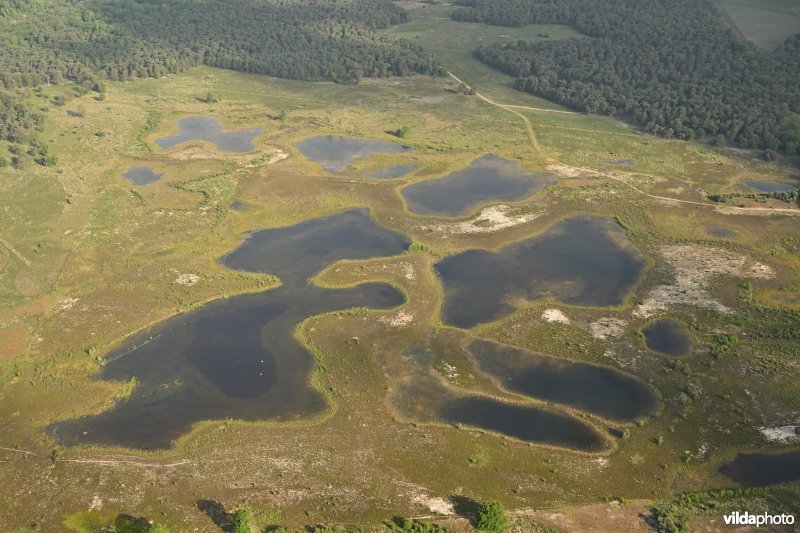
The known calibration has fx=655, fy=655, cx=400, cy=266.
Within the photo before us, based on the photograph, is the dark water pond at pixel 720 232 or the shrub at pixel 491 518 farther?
the dark water pond at pixel 720 232

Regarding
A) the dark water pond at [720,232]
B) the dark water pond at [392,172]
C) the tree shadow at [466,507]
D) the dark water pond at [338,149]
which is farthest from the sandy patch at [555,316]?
the dark water pond at [338,149]

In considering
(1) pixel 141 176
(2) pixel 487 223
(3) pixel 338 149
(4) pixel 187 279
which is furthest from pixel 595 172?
(1) pixel 141 176

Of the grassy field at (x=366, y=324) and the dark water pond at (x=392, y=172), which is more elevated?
the dark water pond at (x=392, y=172)

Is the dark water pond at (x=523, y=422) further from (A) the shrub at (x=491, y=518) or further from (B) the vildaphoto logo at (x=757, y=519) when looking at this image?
(B) the vildaphoto logo at (x=757, y=519)

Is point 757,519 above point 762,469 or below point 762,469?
below

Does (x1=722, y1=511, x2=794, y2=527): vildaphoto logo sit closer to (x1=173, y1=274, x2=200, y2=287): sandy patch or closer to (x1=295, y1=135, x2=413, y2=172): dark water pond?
(x1=173, y1=274, x2=200, y2=287): sandy patch

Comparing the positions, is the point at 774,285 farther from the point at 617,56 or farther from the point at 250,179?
the point at 617,56

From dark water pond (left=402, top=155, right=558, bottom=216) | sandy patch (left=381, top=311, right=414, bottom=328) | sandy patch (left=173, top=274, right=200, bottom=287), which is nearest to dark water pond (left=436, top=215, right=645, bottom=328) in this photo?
sandy patch (left=381, top=311, right=414, bottom=328)

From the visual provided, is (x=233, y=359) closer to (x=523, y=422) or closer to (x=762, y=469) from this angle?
(x=523, y=422)
